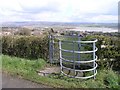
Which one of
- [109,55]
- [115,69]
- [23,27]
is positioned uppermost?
[23,27]

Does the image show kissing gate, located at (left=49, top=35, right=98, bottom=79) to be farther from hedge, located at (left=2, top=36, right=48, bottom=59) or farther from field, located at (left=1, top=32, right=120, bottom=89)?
hedge, located at (left=2, top=36, right=48, bottom=59)

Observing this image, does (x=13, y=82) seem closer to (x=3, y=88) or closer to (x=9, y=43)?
(x=3, y=88)

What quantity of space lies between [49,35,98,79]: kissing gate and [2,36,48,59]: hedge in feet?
2.57

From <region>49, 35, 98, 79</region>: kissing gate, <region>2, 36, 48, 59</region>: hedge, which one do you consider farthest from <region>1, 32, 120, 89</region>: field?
<region>49, 35, 98, 79</region>: kissing gate

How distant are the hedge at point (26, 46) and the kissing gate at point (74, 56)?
30.9 inches

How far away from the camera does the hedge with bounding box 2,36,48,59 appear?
384 inches

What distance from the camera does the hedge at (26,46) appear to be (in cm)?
974

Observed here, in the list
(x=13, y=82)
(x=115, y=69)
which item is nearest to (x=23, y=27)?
(x=115, y=69)

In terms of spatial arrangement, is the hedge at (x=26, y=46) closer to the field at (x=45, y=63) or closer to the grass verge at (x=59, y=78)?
the field at (x=45, y=63)

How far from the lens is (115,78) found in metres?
5.95

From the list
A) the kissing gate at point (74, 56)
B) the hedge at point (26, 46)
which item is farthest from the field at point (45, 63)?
the kissing gate at point (74, 56)

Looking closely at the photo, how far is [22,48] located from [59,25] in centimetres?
318

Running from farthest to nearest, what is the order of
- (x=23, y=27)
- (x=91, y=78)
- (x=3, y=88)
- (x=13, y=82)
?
(x=23, y=27) < (x=91, y=78) < (x=13, y=82) < (x=3, y=88)

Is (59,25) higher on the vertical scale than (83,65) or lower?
higher
